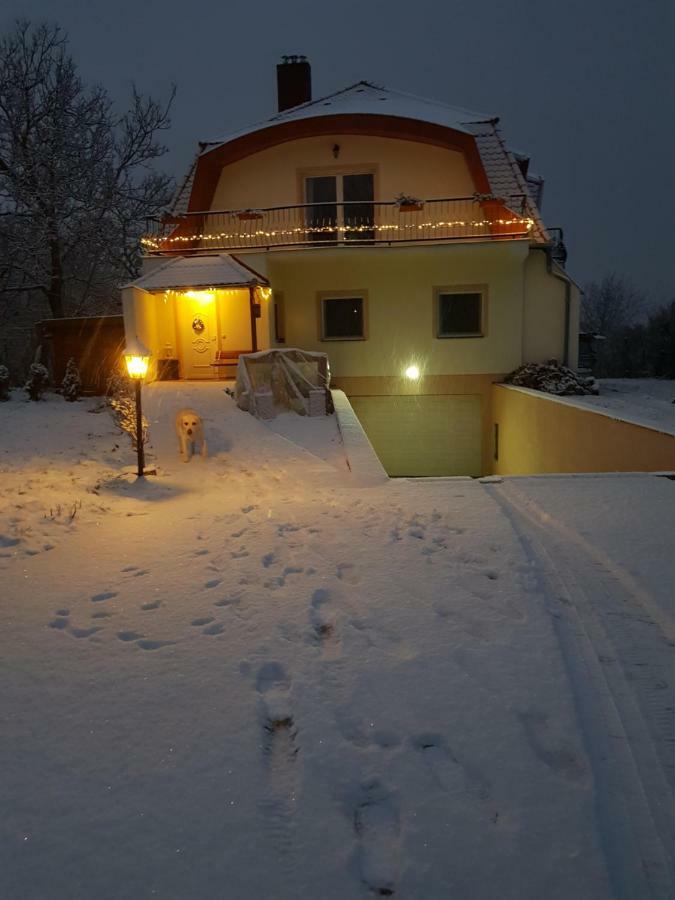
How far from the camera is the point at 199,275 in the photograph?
14.3 m

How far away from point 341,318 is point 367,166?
432 cm

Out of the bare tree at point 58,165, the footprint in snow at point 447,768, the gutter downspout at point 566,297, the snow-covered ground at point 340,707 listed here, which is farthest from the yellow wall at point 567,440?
the bare tree at point 58,165

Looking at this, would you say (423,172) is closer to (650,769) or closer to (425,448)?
(425,448)

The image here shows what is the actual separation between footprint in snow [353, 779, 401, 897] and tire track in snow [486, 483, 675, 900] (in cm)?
70

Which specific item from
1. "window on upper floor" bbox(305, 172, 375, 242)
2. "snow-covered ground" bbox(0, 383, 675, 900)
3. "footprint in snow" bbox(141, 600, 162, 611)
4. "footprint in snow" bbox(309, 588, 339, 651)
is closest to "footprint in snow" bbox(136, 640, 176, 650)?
"snow-covered ground" bbox(0, 383, 675, 900)

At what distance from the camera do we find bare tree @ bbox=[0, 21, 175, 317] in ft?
62.4

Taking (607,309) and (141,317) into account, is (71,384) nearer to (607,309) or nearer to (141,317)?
(141,317)

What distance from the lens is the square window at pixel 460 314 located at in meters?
16.3

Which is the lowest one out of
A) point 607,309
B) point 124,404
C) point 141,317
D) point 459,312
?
point 124,404

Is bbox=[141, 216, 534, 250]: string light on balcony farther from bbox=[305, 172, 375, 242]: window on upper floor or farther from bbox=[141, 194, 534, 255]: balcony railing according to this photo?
bbox=[305, 172, 375, 242]: window on upper floor

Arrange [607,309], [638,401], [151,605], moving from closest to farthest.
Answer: [151,605]
[638,401]
[607,309]

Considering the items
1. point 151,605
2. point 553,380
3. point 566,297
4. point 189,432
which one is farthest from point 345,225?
point 151,605

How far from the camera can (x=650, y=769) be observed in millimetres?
2379

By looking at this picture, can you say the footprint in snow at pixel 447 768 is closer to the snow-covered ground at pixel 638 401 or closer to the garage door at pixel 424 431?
the snow-covered ground at pixel 638 401
